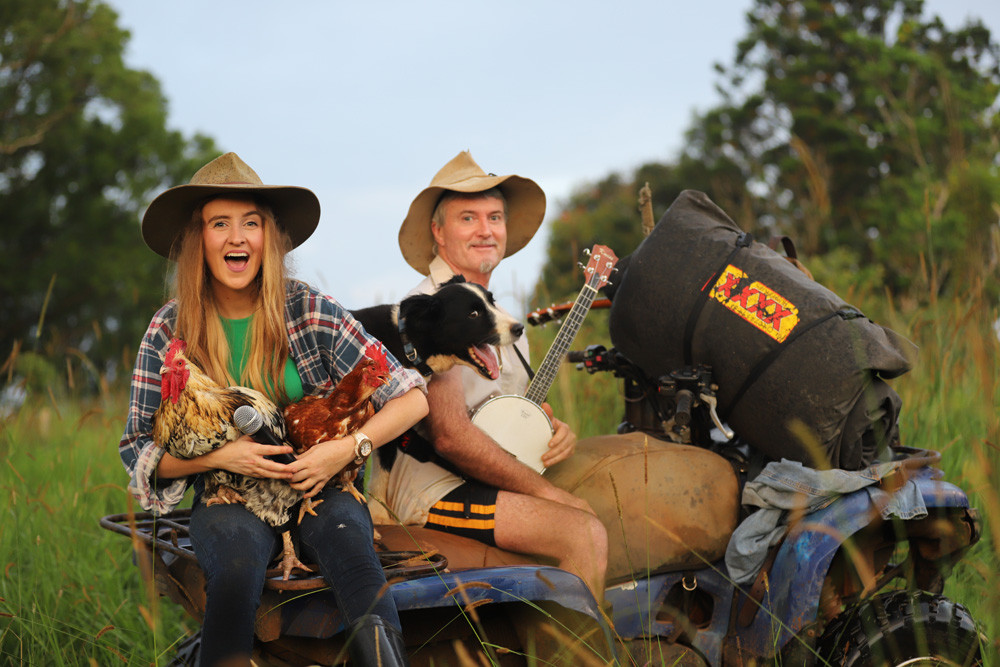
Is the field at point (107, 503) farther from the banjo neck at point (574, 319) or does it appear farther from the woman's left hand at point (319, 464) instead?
the woman's left hand at point (319, 464)

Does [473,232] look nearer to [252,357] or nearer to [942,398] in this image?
[252,357]

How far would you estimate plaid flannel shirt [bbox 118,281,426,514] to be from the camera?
2.58m

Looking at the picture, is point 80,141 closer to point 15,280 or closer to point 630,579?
point 15,280

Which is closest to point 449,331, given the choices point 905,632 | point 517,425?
point 517,425

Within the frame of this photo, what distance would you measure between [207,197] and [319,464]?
99 centimetres

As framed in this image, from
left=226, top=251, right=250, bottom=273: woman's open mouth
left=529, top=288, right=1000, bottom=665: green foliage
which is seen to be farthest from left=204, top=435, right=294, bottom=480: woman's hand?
left=529, top=288, right=1000, bottom=665: green foliage

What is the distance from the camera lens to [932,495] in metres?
2.75

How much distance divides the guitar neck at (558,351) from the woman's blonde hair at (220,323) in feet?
3.24

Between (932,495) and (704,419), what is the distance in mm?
802

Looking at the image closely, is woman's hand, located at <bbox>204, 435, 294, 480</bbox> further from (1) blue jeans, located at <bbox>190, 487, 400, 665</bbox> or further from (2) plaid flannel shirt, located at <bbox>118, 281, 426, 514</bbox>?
(2) plaid flannel shirt, located at <bbox>118, 281, 426, 514</bbox>

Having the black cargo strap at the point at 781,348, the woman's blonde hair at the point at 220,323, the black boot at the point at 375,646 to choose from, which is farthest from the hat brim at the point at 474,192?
the black boot at the point at 375,646

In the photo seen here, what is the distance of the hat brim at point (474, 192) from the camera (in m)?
3.50

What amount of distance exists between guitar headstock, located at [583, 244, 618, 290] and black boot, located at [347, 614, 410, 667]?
157 centimetres

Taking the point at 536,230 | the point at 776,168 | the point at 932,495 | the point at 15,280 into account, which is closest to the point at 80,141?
the point at 15,280
